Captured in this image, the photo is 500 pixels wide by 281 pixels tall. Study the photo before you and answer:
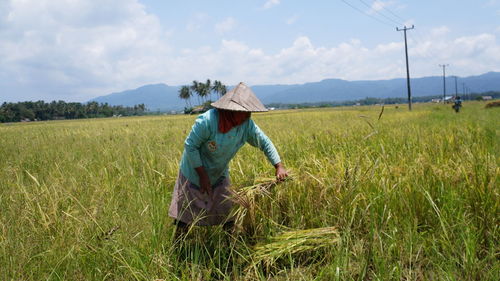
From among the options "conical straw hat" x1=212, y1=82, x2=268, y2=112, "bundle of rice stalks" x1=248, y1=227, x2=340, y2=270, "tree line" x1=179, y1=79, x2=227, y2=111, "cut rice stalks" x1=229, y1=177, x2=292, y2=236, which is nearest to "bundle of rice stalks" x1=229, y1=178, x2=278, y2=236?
"cut rice stalks" x1=229, y1=177, x2=292, y2=236

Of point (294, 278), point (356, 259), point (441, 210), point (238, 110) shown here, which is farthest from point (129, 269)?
point (441, 210)

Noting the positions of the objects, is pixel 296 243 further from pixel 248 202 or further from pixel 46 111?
pixel 46 111

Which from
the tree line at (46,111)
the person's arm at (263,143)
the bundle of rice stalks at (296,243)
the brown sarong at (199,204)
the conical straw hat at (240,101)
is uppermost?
the tree line at (46,111)

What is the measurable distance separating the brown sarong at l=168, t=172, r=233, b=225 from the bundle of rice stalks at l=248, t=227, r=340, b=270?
360 millimetres

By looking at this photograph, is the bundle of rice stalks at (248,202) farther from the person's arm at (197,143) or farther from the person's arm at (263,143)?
the person's arm at (197,143)

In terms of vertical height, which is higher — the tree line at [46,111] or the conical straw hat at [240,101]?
the tree line at [46,111]

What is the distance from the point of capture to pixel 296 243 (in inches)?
75.4

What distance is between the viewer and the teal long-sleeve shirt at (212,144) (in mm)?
2133

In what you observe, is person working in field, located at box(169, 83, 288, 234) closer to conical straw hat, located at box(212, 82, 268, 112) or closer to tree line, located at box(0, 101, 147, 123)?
conical straw hat, located at box(212, 82, 268, 112)

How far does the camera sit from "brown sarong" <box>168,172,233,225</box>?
7.32 feet

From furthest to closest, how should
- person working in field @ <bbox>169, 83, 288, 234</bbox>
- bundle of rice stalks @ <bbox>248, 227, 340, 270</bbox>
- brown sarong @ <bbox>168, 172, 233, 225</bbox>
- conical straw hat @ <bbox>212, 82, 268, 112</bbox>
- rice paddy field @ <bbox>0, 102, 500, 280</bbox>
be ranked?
1. brown sarong @ <bbox>168, 172, 233, 225</bbox>
2. person working in field @ <bbox>169, 83, 288, 234</bbox>
3. conical straw hat @ <bbox>212, 82, 268, 112</bbox>
4. bundle of rice stalks @ <bbox>248, 227, 340, 270</bbox>
5. rice paddy field @ <bbox>0, 102, 500, 280</bbox>

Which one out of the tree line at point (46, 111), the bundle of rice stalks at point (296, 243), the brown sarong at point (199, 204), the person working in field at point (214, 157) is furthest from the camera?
the tree line at point (46, 111)

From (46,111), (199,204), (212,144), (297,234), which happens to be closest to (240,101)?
(212,144)

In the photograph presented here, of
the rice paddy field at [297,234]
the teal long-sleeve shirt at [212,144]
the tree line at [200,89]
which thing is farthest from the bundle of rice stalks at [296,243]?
the tree line at [200,89]
